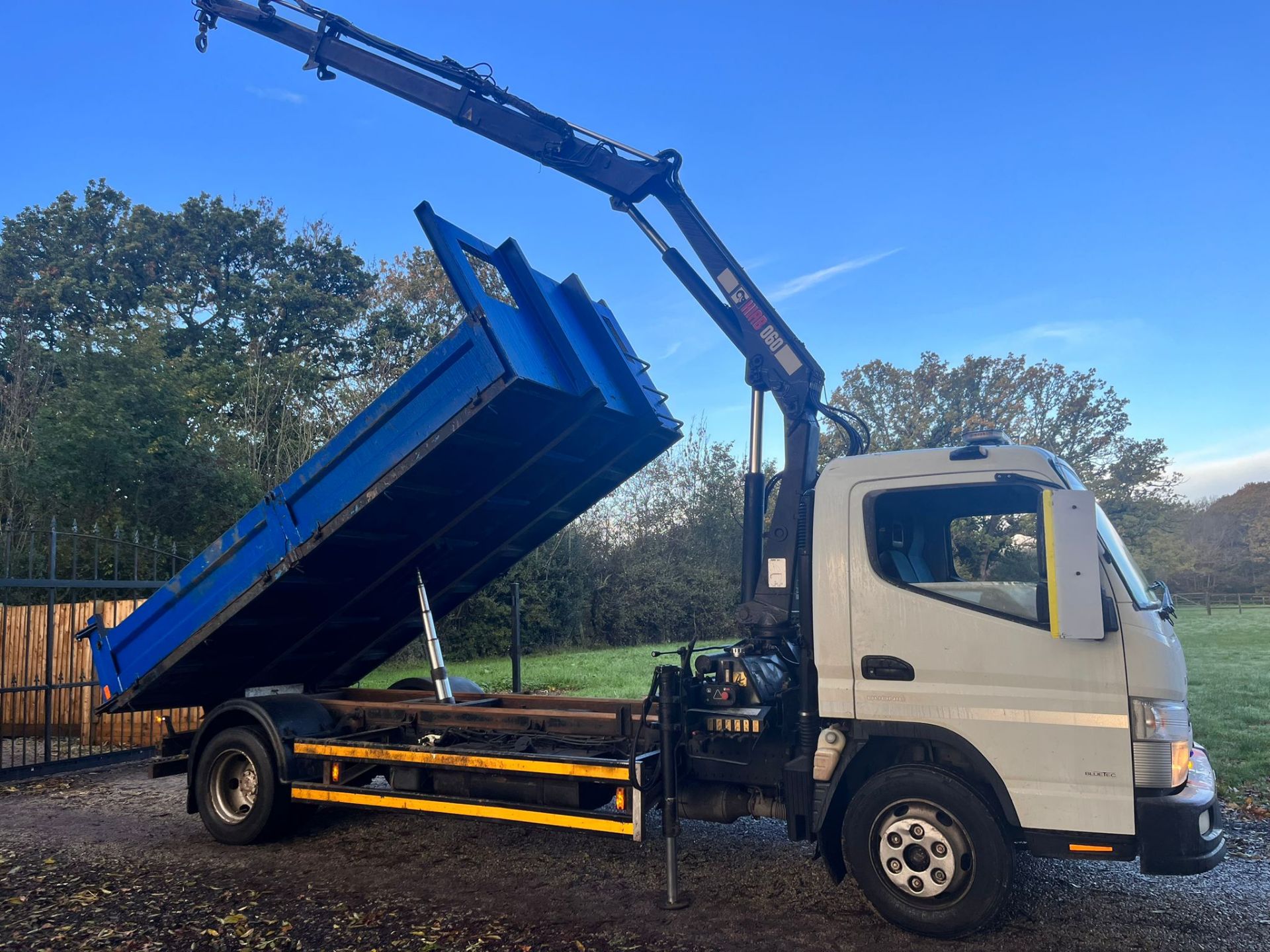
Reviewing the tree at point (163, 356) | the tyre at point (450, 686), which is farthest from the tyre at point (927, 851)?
the tree at point (163, 356)

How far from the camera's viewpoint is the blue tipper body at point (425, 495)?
5738mm

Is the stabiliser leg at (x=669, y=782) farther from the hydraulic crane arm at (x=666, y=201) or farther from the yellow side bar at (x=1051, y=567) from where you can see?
the yellow side bar at (x=1051, y=567)

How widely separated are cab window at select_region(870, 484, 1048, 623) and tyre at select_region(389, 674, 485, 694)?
A: 3986 millimetres

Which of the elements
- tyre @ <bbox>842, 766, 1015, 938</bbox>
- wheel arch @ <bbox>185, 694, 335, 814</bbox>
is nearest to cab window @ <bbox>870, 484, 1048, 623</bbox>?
tyre @ <bbox>842, 766, 1015, 938</bbox>

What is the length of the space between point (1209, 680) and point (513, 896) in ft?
51.3

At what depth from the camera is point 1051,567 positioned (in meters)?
4.41

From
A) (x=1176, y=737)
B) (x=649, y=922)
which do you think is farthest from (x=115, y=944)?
(x=1176, y=737)

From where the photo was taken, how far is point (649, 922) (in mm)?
5012

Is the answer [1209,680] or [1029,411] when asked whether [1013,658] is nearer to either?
[1209,680]

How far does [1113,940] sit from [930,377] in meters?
32.2

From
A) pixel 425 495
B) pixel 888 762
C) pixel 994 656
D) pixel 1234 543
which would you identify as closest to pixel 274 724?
pixel 425 495

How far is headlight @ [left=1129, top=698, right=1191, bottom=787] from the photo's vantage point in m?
4.37

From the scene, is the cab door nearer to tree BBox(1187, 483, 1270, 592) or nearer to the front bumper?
the front bumper

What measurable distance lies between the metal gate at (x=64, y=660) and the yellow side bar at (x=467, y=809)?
1.74 metres
